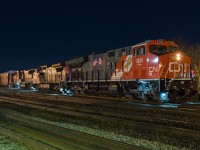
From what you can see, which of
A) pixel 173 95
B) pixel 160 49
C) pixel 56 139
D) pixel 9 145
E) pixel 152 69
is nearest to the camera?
pixel 9 145

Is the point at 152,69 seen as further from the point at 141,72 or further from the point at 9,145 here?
the point at 9,145

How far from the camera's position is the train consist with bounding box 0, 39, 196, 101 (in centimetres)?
1994

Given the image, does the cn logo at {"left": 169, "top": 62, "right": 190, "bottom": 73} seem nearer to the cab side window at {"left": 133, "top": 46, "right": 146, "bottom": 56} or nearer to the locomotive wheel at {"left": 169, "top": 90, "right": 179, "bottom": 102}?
the locomotive wheel at {"left": 169, "top": 90, "right": 179, "bottom": 102}

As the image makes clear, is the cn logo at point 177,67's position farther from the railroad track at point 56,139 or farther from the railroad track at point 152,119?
the railroad track at point 56,139

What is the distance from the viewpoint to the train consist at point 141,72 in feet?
65.4

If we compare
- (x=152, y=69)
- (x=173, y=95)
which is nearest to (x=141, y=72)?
(x=152, y=69)

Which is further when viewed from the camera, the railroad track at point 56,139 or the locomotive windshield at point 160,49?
the locomotive windshield at point 160,49

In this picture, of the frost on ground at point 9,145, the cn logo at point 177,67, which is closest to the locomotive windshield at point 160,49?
the cn logo at point 177,67

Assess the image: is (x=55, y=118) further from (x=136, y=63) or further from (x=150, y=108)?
(x=136, y=63)

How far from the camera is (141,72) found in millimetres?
21188

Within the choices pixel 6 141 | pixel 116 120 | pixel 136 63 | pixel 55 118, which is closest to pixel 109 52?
pixel 136 63

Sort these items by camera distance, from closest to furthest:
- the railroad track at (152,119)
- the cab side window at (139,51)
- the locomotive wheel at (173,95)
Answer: the railroad track at (152,119) → the locomotive wheel at (173,95) → the cab side window at (139,51)

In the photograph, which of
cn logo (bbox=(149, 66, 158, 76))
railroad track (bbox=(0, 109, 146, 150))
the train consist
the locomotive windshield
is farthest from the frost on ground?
the locomotive windshield

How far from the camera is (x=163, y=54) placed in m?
20.2
